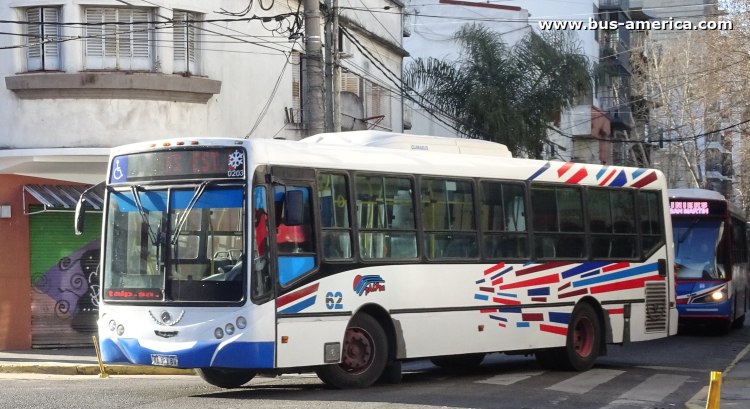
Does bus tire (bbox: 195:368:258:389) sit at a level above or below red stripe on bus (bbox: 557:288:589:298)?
below

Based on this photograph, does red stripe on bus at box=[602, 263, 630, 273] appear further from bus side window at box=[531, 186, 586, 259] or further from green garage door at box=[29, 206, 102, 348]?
green garage door at box=[29, 206, 102, 348]

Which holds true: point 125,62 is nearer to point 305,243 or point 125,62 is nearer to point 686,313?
Result: point 305,243

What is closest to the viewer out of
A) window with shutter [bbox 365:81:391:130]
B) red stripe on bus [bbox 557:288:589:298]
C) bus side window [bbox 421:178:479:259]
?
bus side window [bbox 421:178:479:259]

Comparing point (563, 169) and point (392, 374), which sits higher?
point (563, 169)

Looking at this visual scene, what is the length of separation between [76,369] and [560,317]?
716 cm

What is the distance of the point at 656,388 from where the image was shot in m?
12.1

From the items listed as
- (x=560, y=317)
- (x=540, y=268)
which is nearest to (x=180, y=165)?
(x=540, y=268)

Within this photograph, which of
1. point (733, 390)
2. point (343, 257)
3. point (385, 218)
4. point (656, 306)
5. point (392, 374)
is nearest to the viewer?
point (343, 257)

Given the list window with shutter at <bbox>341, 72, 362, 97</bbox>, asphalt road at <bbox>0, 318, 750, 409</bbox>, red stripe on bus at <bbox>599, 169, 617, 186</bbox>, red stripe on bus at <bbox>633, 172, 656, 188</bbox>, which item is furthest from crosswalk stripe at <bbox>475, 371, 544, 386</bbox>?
window with shutter at <bbox>341, 72, 362, 97</bbox>

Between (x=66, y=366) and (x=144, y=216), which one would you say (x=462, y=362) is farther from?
(x=66, y=366)

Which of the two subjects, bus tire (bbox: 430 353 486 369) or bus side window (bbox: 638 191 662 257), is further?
bus side window (bbox: 638 191 662 257)

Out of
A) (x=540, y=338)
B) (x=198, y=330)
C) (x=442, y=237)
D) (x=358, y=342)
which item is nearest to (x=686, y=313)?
(x=540, y=338)

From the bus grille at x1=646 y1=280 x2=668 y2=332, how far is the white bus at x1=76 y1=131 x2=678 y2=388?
116cm

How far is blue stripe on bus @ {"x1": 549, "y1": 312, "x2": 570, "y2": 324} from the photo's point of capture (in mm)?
13789
